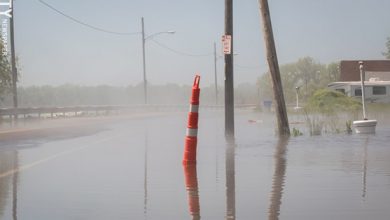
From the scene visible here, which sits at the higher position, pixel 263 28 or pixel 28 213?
pixel 263 28

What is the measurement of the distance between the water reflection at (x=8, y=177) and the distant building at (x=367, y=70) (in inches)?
1917

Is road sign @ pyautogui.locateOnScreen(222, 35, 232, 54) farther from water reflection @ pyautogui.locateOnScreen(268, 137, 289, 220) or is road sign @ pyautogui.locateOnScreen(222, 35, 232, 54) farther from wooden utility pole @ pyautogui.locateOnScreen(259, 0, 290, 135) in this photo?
water reflection @ pyautogui.locateOnScreen(268, 137, 289, 220)

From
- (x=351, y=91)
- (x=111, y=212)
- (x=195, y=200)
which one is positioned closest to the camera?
(x=111, y=212)

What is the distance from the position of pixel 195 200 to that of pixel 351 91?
146ft

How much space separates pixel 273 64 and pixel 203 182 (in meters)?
8.94

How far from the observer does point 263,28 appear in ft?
56.4

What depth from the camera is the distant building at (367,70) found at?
59312mm

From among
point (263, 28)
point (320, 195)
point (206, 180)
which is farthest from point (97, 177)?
point (263, 28)

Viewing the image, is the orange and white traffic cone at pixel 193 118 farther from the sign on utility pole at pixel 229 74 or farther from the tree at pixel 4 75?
the tree at pixel 4 75

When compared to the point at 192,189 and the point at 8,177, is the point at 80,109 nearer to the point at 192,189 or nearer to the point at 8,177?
the point at 8,177

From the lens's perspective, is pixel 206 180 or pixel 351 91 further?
pixel 351 91

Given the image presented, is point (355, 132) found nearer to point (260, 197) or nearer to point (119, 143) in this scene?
point (119, 143)

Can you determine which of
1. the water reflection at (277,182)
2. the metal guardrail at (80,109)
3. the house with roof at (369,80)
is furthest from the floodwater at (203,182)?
the house with roof at (369,80)

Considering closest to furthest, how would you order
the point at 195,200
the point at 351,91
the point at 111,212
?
the point at 111,212 → the point at 195,200 → the point at 351,91
